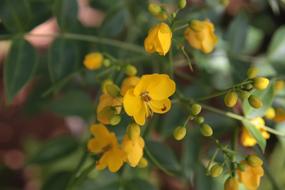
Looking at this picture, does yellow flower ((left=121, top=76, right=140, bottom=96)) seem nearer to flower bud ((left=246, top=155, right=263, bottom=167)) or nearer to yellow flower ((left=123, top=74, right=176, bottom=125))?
yellow flower ((left=123, top=74, right=176, bottom=125))

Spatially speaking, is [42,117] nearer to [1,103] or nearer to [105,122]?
[1,103]

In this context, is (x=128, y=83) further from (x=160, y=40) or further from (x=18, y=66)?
(x=18, y=66)

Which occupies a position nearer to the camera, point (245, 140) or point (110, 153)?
point (110, 153)

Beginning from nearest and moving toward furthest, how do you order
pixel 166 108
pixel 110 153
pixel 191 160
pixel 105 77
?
pixel 166 108 < pixel 110 153 < pixel 105 77 < pixel 191 160

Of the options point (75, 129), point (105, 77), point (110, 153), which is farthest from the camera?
point (75, 129)

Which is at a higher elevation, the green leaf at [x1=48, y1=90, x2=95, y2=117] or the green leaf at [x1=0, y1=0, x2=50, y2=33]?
the green leaf at [x1=0, y1=0, x2=50, y2=33]

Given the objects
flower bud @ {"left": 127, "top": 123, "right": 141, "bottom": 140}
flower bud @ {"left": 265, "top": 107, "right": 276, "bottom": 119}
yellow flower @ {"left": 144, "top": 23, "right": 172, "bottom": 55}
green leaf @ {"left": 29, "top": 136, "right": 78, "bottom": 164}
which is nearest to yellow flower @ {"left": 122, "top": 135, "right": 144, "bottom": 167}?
flower bud @ {"left": 127, "top": 123, "right": 141, "bottom": 140}

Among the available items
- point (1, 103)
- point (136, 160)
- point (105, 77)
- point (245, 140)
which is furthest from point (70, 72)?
point (1, 103)
